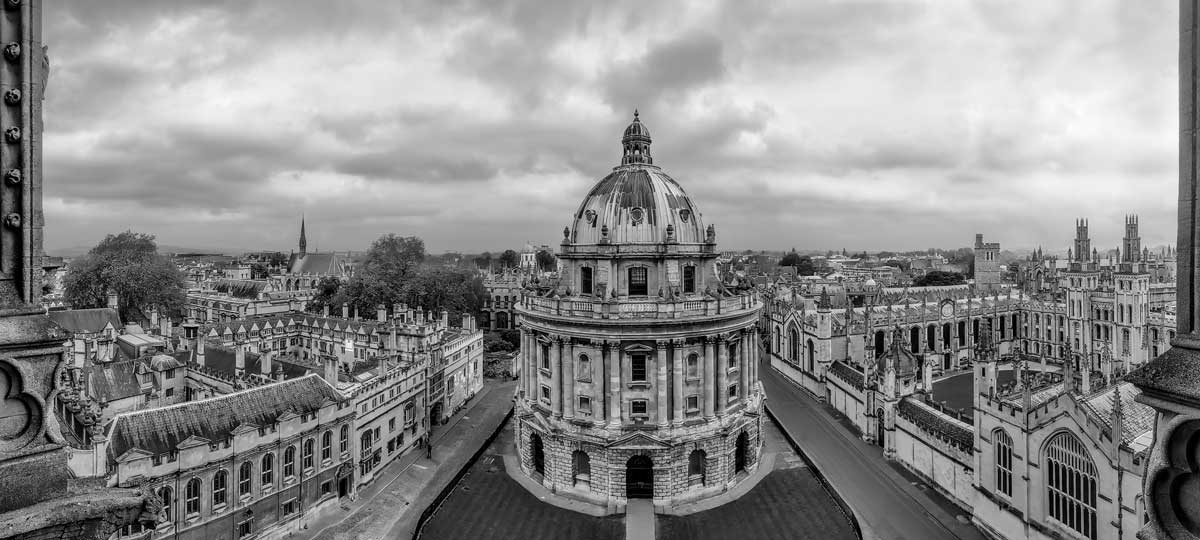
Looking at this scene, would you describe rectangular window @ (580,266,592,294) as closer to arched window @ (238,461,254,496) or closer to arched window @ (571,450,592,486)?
arched window @ (571,450,592,486)

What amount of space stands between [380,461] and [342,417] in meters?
5.31

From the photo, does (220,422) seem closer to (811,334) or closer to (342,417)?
(342,417)

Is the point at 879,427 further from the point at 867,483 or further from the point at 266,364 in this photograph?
the point at 266,364

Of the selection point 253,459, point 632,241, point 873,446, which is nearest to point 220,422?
point 253,459

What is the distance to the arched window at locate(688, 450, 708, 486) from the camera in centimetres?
3297

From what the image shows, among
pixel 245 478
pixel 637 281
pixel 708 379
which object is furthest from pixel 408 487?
pixel 708 379

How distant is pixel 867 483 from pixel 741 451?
7027mm

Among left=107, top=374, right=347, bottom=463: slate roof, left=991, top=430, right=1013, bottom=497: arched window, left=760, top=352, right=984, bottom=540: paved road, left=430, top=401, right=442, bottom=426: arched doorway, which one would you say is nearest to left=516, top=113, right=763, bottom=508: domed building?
left=760, top=352, right=984, bottom=540: paved road

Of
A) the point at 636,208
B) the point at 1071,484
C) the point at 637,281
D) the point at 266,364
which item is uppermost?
the point at 636,208

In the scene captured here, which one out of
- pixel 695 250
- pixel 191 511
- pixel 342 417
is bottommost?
pixel 191 511

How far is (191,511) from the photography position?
24.6 metres

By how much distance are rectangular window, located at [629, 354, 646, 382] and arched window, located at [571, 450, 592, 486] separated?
510 cm

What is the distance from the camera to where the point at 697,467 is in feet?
110

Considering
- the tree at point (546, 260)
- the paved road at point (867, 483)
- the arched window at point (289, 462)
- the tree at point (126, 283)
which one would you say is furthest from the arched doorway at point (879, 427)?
the tree at point (546, 260)
